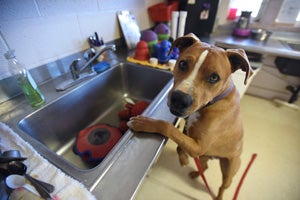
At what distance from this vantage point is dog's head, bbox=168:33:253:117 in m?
0.55

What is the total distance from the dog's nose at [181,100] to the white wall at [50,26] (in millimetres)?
765

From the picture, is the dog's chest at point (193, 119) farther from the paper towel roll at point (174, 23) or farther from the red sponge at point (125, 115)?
the paper towel roll at point (174, 23)

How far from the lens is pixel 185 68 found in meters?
0.62

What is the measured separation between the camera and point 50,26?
0.82 m

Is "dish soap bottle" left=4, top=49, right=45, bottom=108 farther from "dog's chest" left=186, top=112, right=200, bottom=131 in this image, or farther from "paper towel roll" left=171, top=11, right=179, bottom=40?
"paper towel roll" left=171, top=11, right=179, bottom=40

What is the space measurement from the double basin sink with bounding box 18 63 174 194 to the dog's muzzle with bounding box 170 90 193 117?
146 millimetres

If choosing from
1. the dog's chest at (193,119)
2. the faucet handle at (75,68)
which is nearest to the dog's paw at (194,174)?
the dog's chest at (193,119)

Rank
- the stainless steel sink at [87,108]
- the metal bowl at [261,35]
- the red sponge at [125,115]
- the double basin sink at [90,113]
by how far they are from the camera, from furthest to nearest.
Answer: the metal bowl at [261,35], the red sponge at [125,115], the stainless steel sink at [87,108], the double basin sink at [90,113]

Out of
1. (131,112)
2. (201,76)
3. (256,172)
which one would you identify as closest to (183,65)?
(201,76)

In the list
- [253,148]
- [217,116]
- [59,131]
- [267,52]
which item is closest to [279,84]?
[267,52]

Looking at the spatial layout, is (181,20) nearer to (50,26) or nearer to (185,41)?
(185,41)

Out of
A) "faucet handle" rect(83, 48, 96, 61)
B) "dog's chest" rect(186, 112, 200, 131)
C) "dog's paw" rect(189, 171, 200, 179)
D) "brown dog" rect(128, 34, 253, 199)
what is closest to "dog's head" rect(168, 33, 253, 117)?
"brown dog" rect(128, 34, 253, 199)

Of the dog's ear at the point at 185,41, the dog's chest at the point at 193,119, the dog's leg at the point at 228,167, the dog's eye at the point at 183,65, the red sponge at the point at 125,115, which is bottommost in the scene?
the dog's leg at the point at 228,167

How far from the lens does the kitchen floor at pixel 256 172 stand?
112cm
